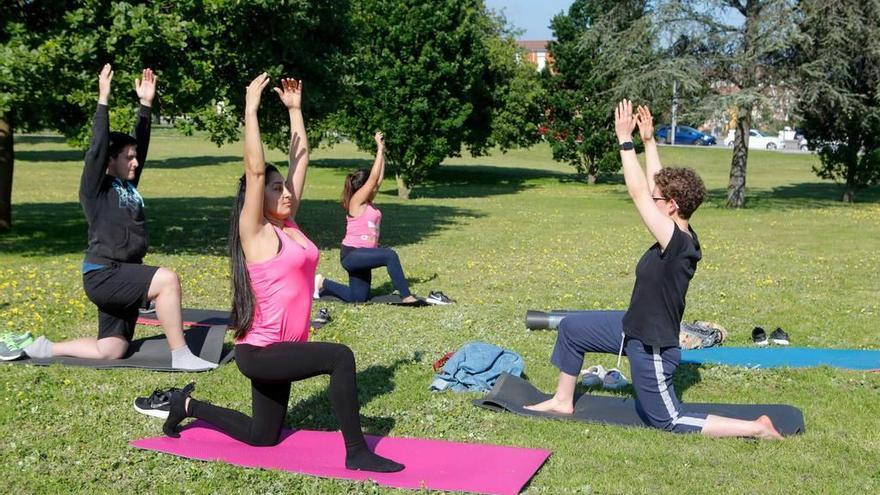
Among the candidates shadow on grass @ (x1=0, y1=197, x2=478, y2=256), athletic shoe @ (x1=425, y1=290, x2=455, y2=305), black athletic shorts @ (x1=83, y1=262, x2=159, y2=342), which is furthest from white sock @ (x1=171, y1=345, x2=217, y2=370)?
shadow on grass @ (x1=0, y1=197, x2=478, y2=256)

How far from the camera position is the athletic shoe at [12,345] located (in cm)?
786

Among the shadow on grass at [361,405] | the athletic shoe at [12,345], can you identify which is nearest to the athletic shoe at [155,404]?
the shadow on grass at [361,405]

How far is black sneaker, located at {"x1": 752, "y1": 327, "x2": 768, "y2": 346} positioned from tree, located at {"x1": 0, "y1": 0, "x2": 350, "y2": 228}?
31.7ft

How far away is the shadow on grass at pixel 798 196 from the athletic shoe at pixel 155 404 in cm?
2553

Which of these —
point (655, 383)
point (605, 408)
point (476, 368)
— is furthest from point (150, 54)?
point (655, 383)

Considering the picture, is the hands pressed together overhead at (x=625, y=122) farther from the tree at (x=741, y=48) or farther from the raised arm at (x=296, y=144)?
the tree at (x=741, y=48)

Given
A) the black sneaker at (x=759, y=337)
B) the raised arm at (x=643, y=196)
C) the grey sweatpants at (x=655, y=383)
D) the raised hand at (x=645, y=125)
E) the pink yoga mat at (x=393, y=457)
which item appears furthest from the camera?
the black sneaker at (x=759, y=337)

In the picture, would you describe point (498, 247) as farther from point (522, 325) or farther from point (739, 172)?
point (739, 172)

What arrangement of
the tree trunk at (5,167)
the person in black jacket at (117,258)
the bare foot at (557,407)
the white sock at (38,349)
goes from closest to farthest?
the bare foot at (557,407) < the person in black jacket at (117,258) < the white sock at (38,349) < the tree trunk at (5,167)

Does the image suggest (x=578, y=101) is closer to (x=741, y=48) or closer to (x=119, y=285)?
(x=741, y=48)

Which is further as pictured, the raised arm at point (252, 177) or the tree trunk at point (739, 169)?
the tree trunk at point (739, 169)

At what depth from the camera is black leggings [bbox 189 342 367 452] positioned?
17.5 ft

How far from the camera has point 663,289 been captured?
6.02 metres

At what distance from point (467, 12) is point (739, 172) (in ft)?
38.1
